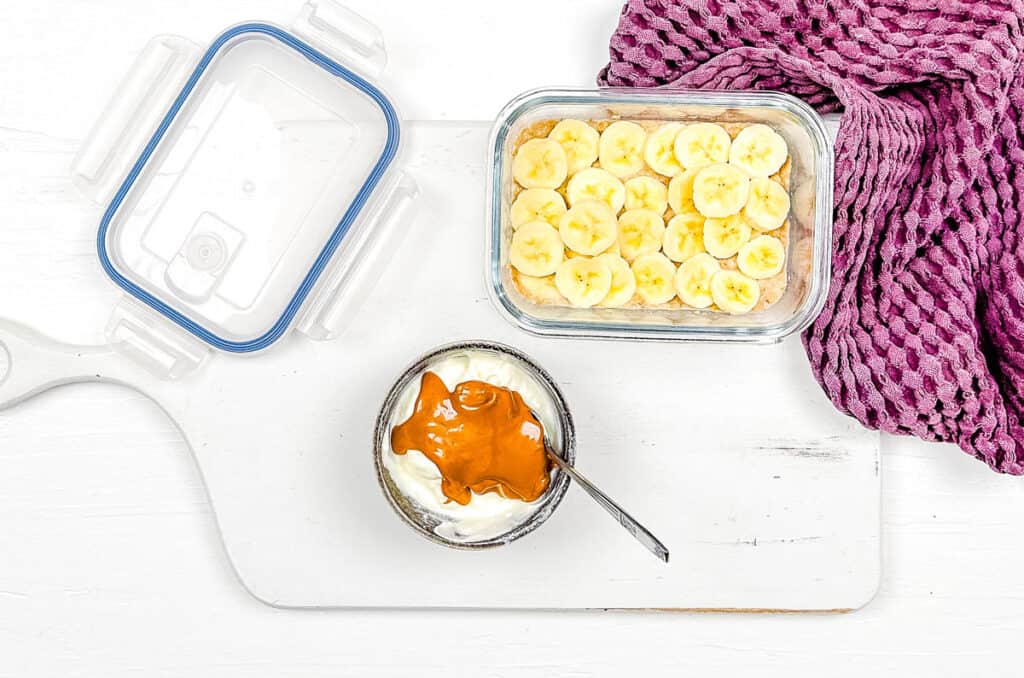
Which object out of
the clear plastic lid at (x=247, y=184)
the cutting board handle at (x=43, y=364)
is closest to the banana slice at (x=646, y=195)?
the clear plastic lid at (x=247, y=184)

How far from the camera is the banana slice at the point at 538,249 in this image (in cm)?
72

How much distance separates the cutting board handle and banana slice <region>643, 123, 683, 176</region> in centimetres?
45

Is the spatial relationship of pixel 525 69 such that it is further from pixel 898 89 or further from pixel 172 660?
pixel 172 660

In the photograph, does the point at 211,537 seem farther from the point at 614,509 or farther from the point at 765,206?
the point at 765,206

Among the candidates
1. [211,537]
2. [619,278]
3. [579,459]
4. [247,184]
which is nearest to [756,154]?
[619,278]

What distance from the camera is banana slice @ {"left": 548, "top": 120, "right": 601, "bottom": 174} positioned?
73 cm

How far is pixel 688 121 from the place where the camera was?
747 millimetres

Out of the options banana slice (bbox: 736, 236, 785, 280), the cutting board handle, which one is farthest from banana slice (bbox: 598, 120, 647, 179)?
the cutting board handle

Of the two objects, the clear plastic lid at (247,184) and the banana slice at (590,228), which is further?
the clear plastic lid at (247,184)

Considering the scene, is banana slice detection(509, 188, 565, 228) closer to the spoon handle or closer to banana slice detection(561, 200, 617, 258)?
banana slice detection(561, 200, 617, 258)

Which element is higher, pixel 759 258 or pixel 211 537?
pixel 759 258

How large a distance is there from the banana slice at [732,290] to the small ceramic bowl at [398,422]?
0.14 metres

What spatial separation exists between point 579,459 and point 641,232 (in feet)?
0.63

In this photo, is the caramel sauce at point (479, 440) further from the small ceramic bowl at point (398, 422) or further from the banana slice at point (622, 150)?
the banana slice at point (622, 150)
